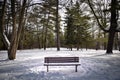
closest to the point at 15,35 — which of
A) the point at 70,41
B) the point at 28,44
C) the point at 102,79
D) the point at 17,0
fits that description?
the point at 17,0

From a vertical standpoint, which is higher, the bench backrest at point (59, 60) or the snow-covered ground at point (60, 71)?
the bench backrest at point (59, 60)

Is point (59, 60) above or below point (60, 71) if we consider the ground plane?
above

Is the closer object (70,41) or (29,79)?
(29,79)

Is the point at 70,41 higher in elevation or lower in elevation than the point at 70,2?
lower

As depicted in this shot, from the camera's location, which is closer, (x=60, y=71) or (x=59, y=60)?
(x=60, y=71)

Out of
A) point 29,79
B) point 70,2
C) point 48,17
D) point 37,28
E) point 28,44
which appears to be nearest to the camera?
point 29,79

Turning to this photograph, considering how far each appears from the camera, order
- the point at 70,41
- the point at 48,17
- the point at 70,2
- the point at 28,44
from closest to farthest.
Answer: the point at 70,2
the point at 48,17
the point at 70,41
the point at 28,44

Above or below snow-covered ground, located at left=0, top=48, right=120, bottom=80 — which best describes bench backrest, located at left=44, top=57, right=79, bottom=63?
above

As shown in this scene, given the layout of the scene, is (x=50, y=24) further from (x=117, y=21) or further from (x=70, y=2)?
(x=70, y=2)

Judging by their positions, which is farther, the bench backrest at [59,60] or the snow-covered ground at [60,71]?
the bench backrest at [59,60]

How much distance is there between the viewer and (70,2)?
64.8ft

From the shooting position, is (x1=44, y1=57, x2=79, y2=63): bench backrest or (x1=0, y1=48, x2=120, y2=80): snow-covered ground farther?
(x1=44, y1=57, x2=79, y2=63): bench backrest

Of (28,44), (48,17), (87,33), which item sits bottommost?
(28,44)

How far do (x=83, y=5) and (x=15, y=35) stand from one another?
12.7 m
